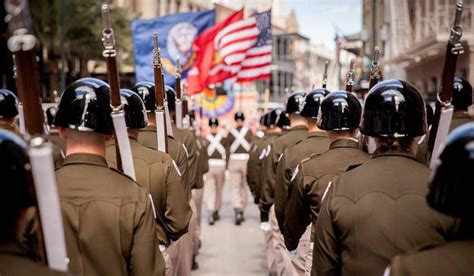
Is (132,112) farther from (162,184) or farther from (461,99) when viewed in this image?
(461,99)

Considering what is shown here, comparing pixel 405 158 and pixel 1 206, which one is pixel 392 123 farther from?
pixel 1 206

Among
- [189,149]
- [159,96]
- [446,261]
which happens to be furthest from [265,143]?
[446,261]

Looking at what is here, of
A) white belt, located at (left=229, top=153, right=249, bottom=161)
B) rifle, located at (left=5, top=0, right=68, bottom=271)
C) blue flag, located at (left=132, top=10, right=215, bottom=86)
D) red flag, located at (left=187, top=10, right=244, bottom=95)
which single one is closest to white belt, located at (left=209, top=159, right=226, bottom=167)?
white belt, located at (left=229, top=153, right=249, bottom=161)

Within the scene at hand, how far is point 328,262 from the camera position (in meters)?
3.40

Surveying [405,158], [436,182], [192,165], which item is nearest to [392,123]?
[405,158]

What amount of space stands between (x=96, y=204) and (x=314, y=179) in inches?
82.9

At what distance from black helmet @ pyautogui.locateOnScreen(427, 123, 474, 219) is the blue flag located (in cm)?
1529

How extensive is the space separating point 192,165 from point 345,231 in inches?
237

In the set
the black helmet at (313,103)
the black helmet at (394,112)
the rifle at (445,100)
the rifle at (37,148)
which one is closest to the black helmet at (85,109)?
the rifle at (37,148)

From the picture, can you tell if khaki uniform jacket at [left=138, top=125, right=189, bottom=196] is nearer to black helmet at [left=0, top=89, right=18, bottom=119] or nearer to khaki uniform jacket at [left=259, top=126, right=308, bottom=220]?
black helmet at [left=0, top=89, right=18, bottom=119]

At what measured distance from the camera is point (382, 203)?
323 centimetres

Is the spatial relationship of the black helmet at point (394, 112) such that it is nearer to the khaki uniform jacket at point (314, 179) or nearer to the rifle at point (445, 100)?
the rifle at point (445, 100)

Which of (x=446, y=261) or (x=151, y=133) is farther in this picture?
(x=151, y=133)

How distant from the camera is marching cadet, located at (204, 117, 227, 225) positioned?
13.6m
